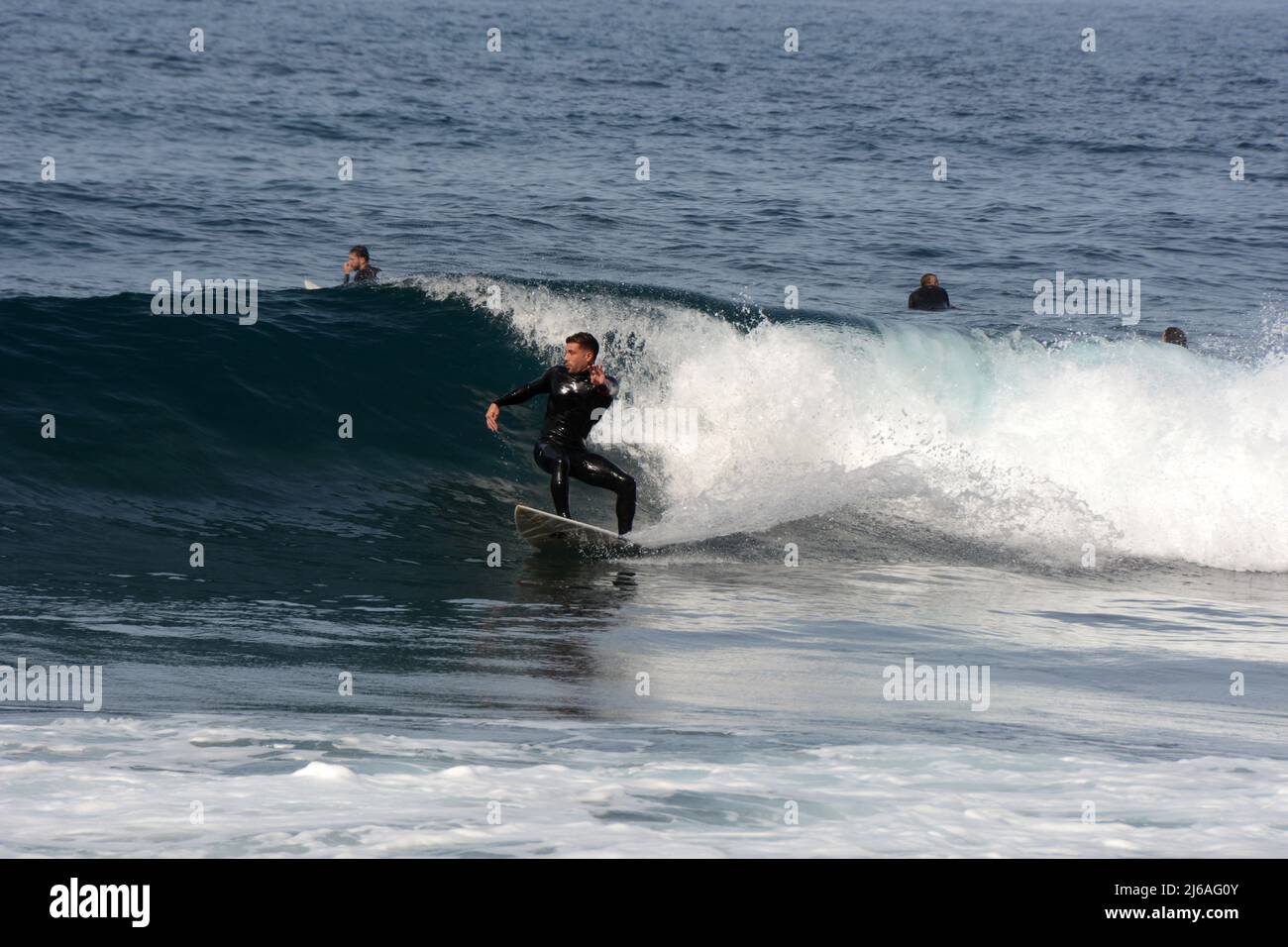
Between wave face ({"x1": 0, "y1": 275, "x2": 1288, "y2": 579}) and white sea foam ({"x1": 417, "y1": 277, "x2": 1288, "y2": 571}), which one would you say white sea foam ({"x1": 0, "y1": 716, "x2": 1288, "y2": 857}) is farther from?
white sea foam ({"x1": 417, "y1": 277, "x2": 1288, "y2": 571})

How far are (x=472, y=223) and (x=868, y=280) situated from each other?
7161mm

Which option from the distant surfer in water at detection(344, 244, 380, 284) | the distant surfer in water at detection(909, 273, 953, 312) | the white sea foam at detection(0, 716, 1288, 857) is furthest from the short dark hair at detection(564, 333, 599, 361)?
the distant surfer in water at detection(909, 273, 953, 312)

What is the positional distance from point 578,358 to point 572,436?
0.66m

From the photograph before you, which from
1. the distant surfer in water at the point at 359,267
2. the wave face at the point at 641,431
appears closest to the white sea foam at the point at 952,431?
the wave face at the point at 641,431

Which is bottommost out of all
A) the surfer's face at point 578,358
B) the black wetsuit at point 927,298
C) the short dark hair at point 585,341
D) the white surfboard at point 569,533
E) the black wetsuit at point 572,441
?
the white surfboard at point 569,533

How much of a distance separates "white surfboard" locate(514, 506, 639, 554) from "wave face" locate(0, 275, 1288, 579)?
0.63m

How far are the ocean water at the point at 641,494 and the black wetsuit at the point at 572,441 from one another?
51 centimetres

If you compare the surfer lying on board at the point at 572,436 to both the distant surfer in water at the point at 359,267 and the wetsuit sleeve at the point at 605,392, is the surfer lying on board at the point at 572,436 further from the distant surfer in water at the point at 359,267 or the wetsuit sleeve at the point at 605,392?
the distant surfer in water at the point at 359,267

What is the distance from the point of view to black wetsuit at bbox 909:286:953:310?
19859 millimetres

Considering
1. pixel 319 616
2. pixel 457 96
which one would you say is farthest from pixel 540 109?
pixel 319 616

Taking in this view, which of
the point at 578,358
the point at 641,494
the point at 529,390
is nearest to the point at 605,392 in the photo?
the point at 578,358

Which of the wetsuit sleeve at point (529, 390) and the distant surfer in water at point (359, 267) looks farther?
the distant surfer in water at point (359, 267)

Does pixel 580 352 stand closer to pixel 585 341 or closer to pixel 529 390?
pixel 585 341

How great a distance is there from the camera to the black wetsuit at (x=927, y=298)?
19859 mm
